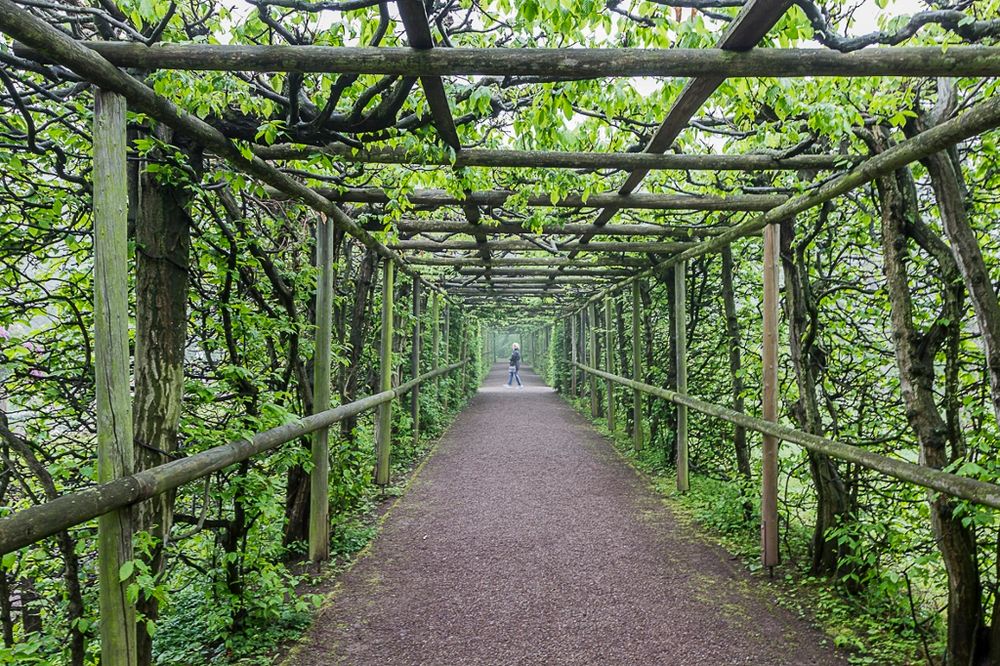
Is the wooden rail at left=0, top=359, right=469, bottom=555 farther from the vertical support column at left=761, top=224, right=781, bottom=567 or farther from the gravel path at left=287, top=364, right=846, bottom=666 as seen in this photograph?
the vertical support column at left=761, top=224, right=781, bottom=567

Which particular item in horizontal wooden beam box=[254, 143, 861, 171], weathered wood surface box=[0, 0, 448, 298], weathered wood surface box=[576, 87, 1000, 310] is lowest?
weathered wood surface box=[576, 87, 1000, 310]

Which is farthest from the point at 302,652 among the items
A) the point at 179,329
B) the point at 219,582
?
the point at 179,329

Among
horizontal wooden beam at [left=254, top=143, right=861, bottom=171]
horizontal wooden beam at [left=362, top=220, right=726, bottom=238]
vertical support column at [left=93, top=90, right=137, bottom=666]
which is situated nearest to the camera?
vertical support column at [left=93, top=90, right=137, bottom=666]

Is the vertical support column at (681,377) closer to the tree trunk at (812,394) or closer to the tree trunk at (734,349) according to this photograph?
the tree trunk at (734,349)

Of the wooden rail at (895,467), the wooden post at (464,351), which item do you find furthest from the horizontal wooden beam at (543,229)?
the wooden post at (464,351)

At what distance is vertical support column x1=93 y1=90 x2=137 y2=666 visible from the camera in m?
1.88

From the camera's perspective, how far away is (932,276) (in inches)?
129

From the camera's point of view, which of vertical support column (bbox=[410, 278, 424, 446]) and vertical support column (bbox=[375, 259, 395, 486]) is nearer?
vertical support column (bbox=[375, 259, 395, 486])

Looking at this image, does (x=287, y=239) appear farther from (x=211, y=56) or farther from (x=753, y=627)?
(x=753, y=627)

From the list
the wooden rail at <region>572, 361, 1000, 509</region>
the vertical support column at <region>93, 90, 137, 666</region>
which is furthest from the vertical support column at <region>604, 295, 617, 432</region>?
the vertical support column at <region>93, 90, 137, 666</region>

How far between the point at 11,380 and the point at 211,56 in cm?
171

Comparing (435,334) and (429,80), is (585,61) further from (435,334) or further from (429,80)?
(435,334)

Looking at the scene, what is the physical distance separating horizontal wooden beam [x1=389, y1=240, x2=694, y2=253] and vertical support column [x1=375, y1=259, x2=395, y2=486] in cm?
41

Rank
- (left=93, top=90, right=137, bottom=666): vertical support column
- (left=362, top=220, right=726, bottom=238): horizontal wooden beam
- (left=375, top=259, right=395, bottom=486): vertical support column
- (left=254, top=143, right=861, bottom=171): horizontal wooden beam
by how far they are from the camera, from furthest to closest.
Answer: (left=375, top=259, right=395, bottom=486): vertical support column → (left=362, top=220, right=726, bottom=238): horizontal wooden beam → (left=254, top=143, right=861, bottom=171): horizontal wooden beam → (left=93, top=90, right=137, bottom=666): vertical support column
